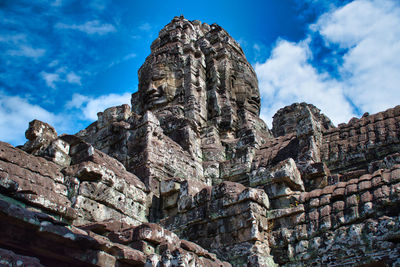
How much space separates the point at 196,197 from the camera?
859 centimetres

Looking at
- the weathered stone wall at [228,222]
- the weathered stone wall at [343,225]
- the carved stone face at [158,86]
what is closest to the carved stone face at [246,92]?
the carved stone face at [158,86]

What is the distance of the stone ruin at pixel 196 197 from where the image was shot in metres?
4.92

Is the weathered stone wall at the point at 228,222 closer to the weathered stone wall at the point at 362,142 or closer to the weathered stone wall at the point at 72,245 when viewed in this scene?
the weathered stone wall at the point at 72,245

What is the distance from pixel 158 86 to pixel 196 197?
37.8 ft

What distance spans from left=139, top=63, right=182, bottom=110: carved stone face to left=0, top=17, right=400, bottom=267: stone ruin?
2.81m

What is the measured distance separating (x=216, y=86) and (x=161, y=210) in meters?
10.9

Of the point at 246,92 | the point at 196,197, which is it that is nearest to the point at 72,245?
the point at 196,197

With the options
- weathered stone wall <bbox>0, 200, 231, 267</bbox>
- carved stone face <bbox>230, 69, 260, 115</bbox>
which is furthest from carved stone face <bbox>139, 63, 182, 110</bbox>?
weathered stone wall <bbox>0, 200, 231, 267</bbox>

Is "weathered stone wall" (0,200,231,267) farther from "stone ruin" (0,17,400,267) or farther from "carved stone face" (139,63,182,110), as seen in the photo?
Answer: "carved stone face" (139,63,182,110)

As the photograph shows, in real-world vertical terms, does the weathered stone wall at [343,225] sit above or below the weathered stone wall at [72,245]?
above

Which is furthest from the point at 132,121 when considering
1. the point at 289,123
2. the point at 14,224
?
the point at 289,123

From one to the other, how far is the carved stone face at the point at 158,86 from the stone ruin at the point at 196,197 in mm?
2808

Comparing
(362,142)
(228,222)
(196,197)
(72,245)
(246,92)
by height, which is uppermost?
(246,92)

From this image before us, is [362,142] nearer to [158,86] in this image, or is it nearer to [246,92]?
[246,92]
